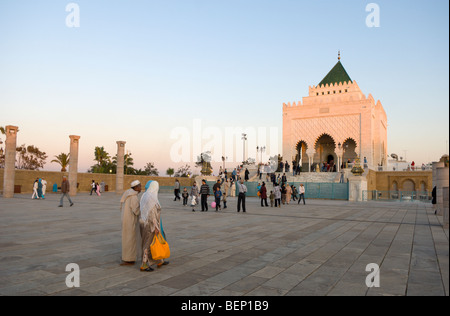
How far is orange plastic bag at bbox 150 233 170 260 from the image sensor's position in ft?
15.5

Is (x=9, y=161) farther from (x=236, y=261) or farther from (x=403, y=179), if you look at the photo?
(x=403, y=179)

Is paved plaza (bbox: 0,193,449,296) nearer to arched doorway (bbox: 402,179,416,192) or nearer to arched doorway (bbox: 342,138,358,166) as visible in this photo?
arched doorway (bbox: 402,179,416,192)

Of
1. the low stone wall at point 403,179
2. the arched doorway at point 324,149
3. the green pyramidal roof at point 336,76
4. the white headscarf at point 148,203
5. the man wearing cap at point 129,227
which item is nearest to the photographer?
the white headscarf at point 148,203

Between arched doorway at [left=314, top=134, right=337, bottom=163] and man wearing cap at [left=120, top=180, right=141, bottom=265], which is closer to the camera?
man wearing cap at [left=120, top=180, right=141, bottom=265]

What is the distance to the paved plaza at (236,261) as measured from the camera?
3.99m

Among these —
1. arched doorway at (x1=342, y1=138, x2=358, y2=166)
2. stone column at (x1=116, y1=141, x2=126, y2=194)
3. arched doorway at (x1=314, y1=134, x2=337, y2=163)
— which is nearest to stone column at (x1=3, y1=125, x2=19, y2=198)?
stone column at (x1=116, y1=141, x2=126, y2=194)

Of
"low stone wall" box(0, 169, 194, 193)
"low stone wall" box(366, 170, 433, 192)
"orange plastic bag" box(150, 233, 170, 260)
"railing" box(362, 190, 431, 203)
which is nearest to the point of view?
"orange plastic bag" box(150, 233, 170, 260)

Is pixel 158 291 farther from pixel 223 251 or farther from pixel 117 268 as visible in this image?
pixel 223 251

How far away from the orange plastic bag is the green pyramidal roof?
40.6 meters

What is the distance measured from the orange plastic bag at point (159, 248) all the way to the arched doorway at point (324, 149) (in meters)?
39.6

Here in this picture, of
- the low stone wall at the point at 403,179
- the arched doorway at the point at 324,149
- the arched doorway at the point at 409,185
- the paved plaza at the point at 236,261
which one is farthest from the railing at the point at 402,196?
the paved plaza at the point at 236,261

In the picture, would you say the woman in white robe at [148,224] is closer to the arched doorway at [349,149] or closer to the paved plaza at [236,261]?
the paved plaza at [236,261]
